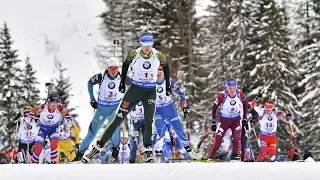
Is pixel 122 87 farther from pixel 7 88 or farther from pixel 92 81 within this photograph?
pixel 7 88

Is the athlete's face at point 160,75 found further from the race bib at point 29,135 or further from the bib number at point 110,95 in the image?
the race bib at point 29,135

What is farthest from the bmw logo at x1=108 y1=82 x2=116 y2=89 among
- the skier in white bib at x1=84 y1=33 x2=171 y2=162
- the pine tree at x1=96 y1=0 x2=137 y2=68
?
the pine tree at x1=96 y1=0 x2=137 y2=68

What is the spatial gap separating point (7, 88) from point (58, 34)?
108 feet

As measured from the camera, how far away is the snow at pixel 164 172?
5.25 m

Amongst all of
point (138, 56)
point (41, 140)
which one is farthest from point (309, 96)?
point (138, 56)

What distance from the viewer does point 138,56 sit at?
8.48 m

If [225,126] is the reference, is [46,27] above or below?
above

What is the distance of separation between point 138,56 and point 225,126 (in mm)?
4157

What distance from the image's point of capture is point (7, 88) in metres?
34.3

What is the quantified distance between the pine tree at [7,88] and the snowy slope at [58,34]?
14.5 m

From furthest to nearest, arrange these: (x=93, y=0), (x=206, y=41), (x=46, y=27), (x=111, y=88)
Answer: (x=93, y=0), (x=46, y=27), (x=206, y=41), (x=111, y=88)

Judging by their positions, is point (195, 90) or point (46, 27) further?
point (46, 27)

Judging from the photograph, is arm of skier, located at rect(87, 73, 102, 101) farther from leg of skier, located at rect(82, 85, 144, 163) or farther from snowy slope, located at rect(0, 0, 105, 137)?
snowy slope, located at rect(0, 0, 105, 137)

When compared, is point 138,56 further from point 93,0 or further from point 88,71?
point 93,0
